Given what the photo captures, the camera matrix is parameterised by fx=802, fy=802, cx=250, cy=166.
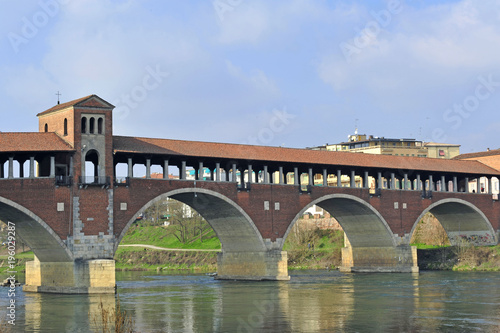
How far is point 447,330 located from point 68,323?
1822cm

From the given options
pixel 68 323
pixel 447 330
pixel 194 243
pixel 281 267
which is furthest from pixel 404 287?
pixel 194 243

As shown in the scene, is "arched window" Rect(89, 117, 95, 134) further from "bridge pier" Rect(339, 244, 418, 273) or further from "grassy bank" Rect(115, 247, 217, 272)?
"grassy bank" Rect(115, 247, 217, 272)

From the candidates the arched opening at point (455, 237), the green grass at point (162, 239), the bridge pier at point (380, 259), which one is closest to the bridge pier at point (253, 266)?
the bridge pier at point (380, 259)

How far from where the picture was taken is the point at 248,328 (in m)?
36.4

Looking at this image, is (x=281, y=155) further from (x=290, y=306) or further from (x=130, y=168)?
(x=290, y=306)

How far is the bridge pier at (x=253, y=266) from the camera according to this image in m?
65.4

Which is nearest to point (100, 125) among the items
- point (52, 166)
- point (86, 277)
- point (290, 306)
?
point (52, 166)

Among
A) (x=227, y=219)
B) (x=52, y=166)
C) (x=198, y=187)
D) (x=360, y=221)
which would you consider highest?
(x=52, y=166)

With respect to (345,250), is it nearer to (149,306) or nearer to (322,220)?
(322,220)

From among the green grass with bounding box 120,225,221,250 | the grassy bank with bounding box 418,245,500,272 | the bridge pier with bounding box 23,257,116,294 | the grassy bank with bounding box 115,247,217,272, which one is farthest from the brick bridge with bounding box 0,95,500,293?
the green grass with bounding box 120,225,221,250

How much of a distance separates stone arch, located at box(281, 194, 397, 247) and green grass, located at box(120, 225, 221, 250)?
27.9m

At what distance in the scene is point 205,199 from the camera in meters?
63.9

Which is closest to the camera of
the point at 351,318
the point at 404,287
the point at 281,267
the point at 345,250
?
the point at 351,318

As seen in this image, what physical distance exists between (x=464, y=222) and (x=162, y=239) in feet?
156
